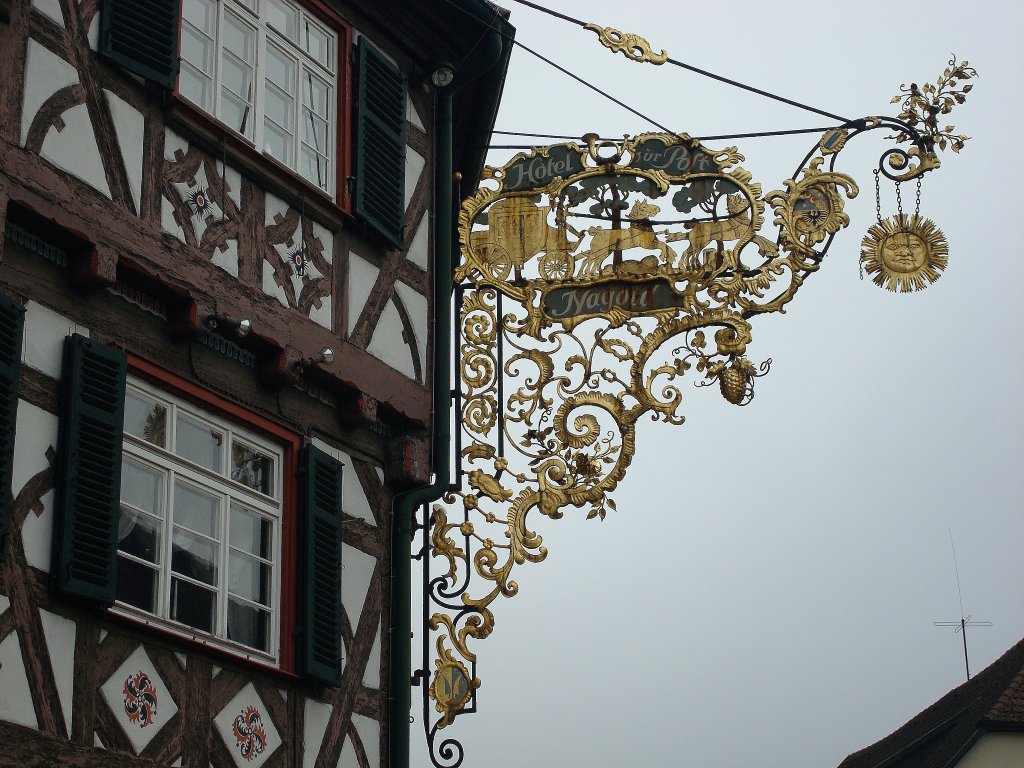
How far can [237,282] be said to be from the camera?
10852 millimetres

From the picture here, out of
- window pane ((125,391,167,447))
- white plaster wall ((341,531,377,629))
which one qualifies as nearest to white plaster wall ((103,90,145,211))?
window pane ((125,391,167,447))

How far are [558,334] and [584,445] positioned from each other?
0.79 m

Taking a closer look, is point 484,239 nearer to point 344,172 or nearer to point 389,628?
point 344,172

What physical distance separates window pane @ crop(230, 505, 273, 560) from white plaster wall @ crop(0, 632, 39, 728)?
200 centimetres

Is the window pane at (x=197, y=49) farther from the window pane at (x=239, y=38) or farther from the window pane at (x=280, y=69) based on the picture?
the window pane at (x=280, y=69)

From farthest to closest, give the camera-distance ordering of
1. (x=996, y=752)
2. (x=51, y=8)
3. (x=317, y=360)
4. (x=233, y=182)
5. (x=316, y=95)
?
1. (x=996, y=752)
2. (x=316, y=95)
3. (x=317, y=360)
4. (x=233, y=182)
5. (x=51, y=8)

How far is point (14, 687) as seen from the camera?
869 centimetres

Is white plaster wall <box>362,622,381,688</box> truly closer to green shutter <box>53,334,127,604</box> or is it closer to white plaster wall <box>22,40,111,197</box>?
green shutter <box>53,334,127,604</box>

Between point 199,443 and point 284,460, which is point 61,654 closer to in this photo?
point 199,443

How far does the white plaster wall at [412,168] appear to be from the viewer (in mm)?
13078

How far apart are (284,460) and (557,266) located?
265cm

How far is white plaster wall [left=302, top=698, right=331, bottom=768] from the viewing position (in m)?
10.5

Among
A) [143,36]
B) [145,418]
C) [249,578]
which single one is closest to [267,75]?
[143,36]

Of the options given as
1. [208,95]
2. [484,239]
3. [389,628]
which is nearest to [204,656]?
[389,628]
